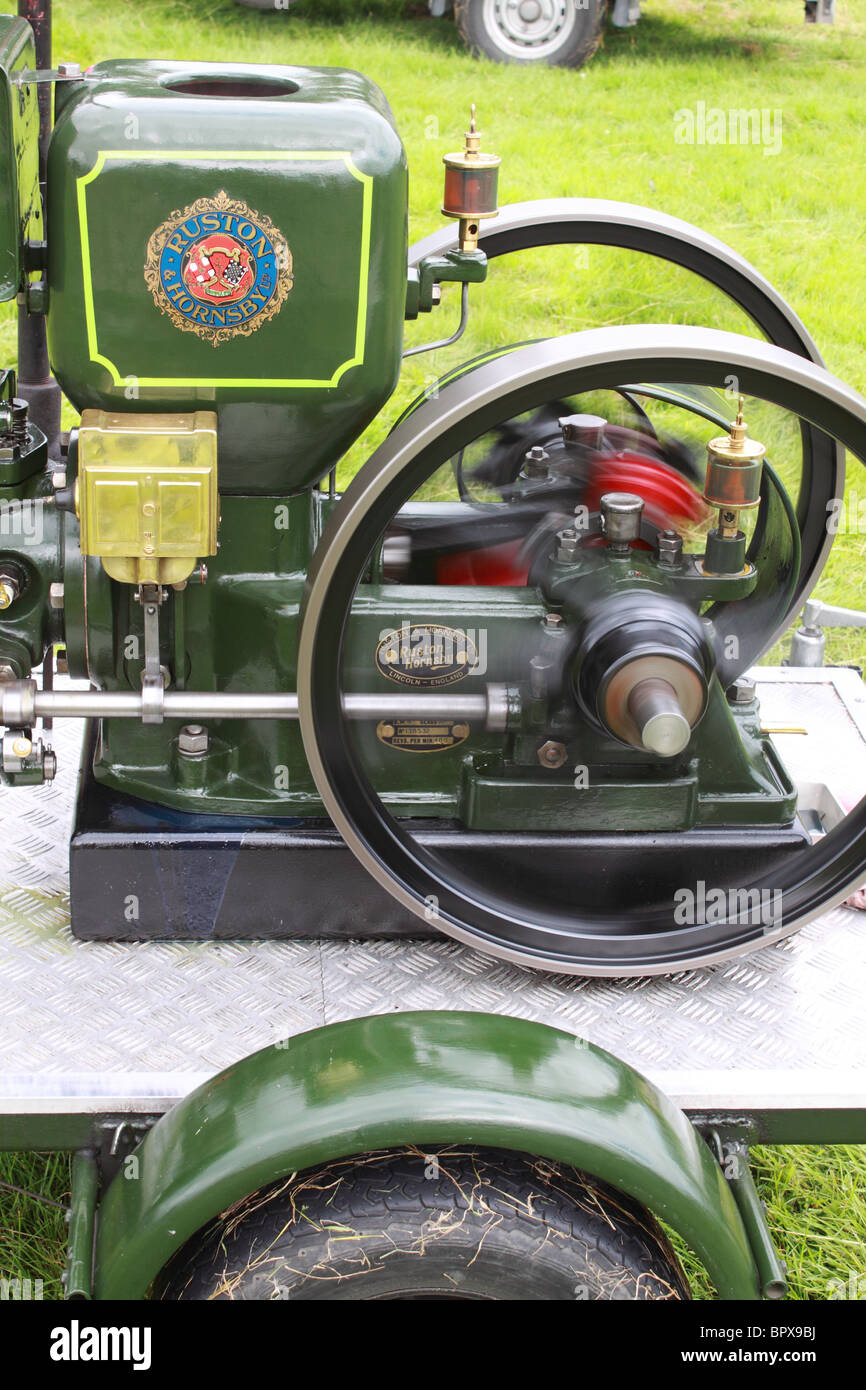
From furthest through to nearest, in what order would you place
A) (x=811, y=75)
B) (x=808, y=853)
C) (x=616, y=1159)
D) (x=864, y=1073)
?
(x=811, y=75)
(x=808, y=853)
(x=864, y=1073)
(x=616, y=1159)

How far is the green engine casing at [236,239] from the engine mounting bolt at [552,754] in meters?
0.53

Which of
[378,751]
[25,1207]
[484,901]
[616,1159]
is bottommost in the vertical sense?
[25,1207]

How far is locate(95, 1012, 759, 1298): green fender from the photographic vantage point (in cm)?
157

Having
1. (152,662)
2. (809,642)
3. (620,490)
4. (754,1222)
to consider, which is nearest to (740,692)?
(620,490)

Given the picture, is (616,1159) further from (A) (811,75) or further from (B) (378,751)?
(A) (811,75)

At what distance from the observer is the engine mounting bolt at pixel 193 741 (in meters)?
2.00

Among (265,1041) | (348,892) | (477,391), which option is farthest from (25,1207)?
(477,391)

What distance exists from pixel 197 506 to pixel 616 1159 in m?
0.90

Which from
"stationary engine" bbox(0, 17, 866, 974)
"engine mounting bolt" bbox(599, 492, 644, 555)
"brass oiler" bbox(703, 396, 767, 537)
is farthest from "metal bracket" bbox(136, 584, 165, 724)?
"brass oiler" bbox(703, 396, 767, 537)

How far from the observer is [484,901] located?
6.57ft

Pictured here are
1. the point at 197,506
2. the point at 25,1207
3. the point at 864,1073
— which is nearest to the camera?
the point at 197,506

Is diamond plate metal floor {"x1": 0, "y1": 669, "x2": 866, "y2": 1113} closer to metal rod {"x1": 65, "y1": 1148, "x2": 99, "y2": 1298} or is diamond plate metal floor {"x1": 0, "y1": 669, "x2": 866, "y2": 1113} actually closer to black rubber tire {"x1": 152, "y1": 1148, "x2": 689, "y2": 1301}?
metal rod {"x1": 65, "y1": 1148, "x2": 99, "y2": 1298}

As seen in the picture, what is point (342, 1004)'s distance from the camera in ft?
6.51

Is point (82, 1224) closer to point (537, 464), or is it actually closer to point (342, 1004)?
point (342, 1004)
